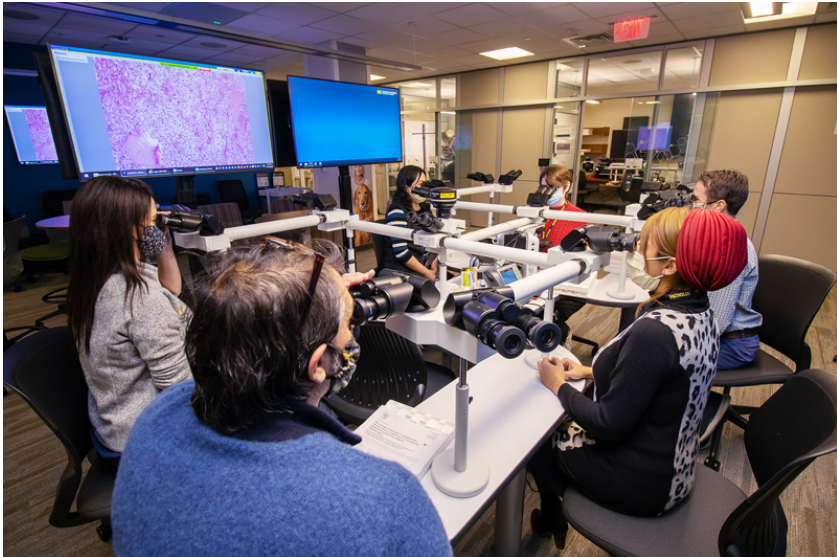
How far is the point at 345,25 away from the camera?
452cm

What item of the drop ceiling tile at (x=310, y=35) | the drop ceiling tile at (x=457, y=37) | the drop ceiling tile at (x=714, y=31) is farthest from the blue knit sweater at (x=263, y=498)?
the drop ceiling tile at (x=714, y=31)

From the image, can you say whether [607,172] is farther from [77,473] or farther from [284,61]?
[77,473]

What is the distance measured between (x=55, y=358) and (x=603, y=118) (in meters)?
11.3

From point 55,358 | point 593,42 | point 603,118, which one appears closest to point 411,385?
point 55,358

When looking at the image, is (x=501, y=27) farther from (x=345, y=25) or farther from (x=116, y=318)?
(x=116, y=318)

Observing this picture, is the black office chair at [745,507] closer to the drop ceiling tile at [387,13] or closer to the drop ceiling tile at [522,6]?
the drop ceiling tile at [522,6]

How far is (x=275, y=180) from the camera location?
503cm

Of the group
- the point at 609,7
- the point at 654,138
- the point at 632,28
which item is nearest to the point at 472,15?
the point at 609,7

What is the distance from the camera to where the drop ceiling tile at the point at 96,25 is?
426cm

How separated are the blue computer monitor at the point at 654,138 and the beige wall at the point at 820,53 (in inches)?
53.7

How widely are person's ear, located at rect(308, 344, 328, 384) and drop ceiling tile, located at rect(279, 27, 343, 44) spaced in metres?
5.20

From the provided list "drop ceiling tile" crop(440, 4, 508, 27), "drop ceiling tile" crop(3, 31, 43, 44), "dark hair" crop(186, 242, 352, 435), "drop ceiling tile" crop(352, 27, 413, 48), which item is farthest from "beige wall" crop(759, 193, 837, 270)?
"drop ceiling tile" crop(3, 31, 43, 44)

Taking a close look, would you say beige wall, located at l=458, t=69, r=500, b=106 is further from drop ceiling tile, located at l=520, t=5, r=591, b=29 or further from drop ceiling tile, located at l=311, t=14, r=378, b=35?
drop ceiling tile, located at l=311, t=14, r=378, b=35

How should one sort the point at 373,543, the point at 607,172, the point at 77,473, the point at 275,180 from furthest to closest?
the point at 607,172, the point at 275,180, the point at 77,473, the point at 373,543
